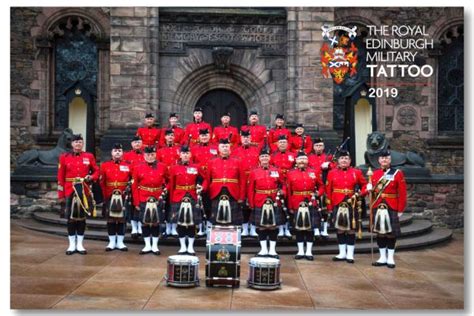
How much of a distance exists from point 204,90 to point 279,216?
6.40 metres

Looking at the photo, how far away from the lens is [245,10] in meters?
15.3

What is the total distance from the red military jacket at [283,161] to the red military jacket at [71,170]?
3007 mm

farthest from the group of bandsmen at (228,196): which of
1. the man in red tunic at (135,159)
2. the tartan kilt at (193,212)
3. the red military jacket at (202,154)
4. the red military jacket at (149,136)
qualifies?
the red military jacket at (149,136)

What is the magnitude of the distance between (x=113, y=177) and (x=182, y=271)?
317 cm

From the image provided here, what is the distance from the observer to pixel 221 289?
8.17m

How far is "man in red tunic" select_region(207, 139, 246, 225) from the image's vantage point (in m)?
10.2

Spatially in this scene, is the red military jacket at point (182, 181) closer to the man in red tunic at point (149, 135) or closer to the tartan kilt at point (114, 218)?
the tartan kilt at point (114, 218)

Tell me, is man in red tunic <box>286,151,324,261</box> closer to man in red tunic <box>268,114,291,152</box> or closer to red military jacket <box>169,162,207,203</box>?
red military jacket <box>169,162,207,203</box>

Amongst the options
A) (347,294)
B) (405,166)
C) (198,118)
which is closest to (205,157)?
(198,118)

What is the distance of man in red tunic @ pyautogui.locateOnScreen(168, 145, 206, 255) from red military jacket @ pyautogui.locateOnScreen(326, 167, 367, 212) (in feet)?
6.63

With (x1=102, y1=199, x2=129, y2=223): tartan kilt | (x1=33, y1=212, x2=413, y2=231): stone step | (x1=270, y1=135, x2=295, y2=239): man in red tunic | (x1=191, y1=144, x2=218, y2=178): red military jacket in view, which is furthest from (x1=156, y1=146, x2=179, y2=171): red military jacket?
(x1=270, y1=135, x2=295, y2=239): man in red tunic

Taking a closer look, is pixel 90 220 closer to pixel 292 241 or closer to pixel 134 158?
pixel 134 158

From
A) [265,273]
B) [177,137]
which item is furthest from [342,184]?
[177,137]

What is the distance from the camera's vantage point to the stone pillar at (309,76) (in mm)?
15055
